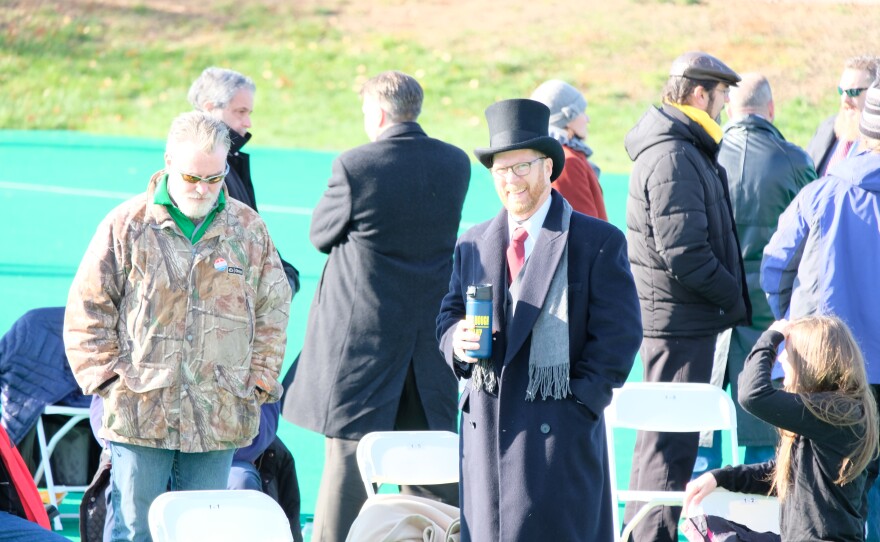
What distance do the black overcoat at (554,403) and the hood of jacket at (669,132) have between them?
1.71 metres

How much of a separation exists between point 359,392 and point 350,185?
86cm

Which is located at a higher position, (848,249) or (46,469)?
(848,249)

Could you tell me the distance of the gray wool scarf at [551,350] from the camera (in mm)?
3793

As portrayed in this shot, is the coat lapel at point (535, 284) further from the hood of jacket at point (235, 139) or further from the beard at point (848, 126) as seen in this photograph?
the beard at point (848, 126)

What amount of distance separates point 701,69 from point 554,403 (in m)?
2.26

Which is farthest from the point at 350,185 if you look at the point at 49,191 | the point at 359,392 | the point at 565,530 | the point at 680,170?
the point at 49,191

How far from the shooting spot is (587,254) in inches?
153

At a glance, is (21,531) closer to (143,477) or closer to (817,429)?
(143,477)

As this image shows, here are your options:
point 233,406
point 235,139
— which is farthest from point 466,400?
→ point 235,139

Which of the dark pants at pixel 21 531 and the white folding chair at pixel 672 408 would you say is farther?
the white folding chair at pixel 672 408

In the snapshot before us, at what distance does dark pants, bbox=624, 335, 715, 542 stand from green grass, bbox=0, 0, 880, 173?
13.6 meters

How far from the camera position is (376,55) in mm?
23766

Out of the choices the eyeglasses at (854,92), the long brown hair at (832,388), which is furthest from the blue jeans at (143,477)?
the eyeglasses at (854,92)

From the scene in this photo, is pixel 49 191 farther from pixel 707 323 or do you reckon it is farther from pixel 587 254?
pixel 587 254
